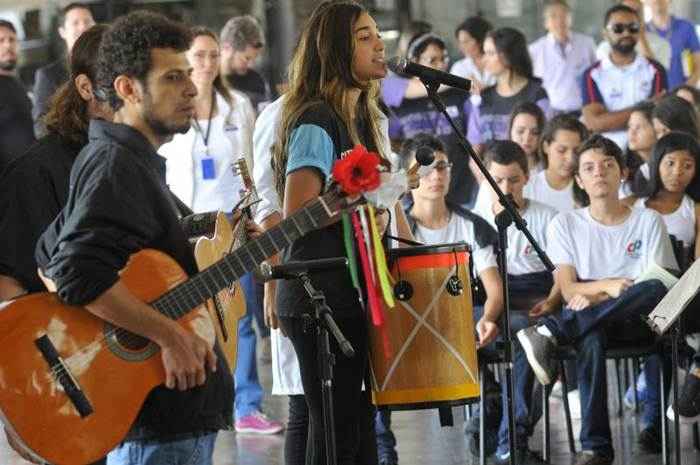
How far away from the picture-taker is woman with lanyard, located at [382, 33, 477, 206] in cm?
1007

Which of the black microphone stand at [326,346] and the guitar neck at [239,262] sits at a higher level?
the guitar neck at [239,262]

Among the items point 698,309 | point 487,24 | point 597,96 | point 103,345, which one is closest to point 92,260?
point 103,345

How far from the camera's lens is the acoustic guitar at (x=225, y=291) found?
4059mm

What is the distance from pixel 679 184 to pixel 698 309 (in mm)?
901

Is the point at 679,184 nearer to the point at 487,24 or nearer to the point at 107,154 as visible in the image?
the point at 487,24

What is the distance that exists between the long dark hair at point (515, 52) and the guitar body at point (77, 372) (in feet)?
22.0

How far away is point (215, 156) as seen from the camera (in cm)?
813

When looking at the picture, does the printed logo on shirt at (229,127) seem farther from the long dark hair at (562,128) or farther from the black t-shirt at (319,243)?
the black t-shirt at (319,243)

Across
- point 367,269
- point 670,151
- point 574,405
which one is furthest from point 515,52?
point 367,269

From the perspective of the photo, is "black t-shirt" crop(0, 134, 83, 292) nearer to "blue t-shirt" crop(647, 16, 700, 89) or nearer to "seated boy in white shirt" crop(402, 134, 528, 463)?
"seated boy in white shirt" crop(402, 134, 528, 463)

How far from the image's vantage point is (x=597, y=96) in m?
10.7

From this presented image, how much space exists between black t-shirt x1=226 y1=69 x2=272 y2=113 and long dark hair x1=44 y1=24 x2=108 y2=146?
5.51 m

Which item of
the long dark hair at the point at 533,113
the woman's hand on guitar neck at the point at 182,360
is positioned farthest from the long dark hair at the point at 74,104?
the long dark hair at the point at 533,113

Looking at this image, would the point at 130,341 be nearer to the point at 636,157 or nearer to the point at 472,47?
the point at 636,157
